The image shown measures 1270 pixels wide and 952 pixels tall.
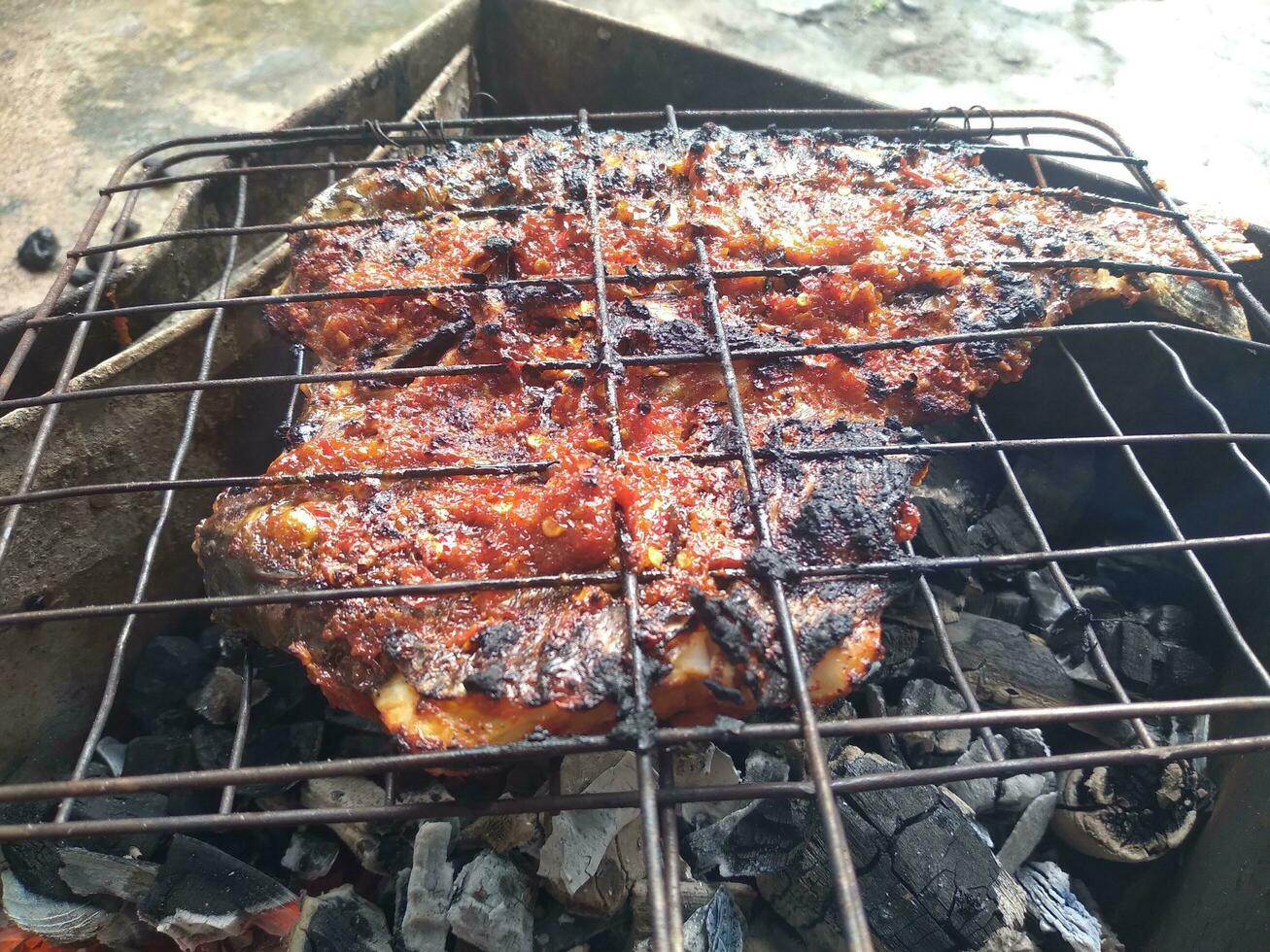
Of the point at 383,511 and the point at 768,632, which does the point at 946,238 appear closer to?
the point at 768,632

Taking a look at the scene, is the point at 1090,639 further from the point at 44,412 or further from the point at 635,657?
the point at 44,412

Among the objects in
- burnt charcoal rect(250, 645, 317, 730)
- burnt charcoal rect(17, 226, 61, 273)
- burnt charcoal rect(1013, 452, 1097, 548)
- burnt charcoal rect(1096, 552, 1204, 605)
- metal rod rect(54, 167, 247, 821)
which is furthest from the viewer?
burnt charcoal rect(17, 226, 61, 273)

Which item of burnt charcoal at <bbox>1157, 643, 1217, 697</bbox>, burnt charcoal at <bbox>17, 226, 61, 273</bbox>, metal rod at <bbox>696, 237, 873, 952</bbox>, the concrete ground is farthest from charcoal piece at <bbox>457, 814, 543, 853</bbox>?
the concrete ground

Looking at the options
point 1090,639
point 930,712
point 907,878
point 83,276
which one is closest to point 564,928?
point 907,878

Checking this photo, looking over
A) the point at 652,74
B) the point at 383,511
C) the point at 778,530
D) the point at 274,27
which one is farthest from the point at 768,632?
the point at 274,27

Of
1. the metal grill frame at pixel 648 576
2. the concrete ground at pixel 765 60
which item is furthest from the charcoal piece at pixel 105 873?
→ the concrete ground at pixel 765 60

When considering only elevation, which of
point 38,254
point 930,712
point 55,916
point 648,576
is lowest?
point 55,916

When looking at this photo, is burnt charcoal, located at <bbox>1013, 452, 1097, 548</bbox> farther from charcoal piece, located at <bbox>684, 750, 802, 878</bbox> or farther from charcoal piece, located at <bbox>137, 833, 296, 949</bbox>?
charcoal piece, located at <bbox>137, 833, 296, 949</bbox>
